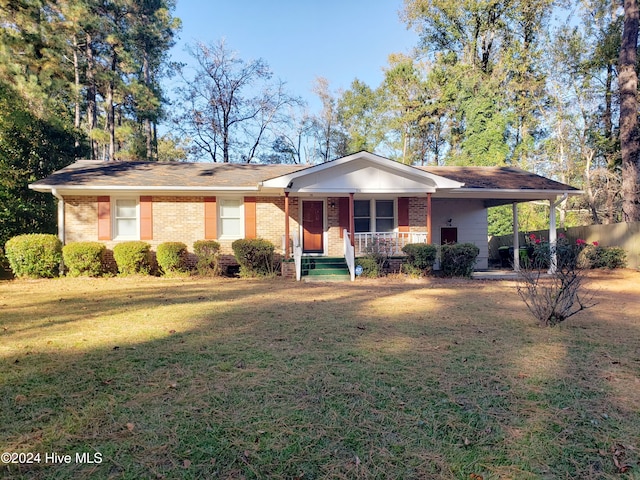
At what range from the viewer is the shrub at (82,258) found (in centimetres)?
1155

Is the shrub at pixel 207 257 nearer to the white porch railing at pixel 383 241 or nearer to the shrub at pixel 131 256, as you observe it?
the shrub at pixel 131 256

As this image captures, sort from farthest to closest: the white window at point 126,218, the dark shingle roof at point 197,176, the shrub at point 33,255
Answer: the white window at point 126,218 → the dark shingle roof at point 197,176 → the shrub at point 33,255

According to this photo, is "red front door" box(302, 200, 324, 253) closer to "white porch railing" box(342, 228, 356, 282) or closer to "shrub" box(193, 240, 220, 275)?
"white porch railing" box(342, 228, 356, 282)

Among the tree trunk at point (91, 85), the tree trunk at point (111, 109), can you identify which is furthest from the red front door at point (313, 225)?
the tree trunk at point (91, 85)

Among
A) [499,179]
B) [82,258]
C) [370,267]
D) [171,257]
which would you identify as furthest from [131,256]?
[499,179]

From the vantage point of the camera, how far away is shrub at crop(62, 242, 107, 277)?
1155 centimetres

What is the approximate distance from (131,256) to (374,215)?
8376 mm

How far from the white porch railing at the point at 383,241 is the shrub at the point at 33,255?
930 cm

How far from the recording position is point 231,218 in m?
13.6

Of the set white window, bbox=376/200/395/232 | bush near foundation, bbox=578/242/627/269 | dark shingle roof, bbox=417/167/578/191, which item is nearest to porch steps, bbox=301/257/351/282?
white window, bbox=376/200/395/232

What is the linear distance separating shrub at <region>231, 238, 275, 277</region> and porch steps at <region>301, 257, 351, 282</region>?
114cm

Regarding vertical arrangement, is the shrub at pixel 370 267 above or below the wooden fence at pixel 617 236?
below

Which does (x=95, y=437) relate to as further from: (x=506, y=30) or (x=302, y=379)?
(x=506, y=30)

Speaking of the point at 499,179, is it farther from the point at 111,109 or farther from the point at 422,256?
the point at 111,109
